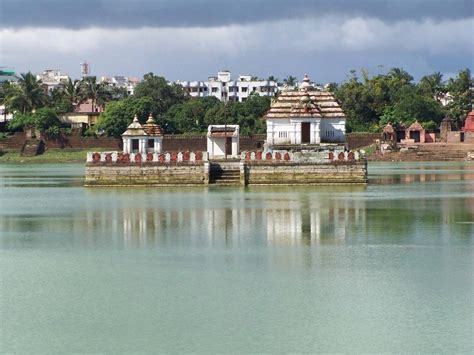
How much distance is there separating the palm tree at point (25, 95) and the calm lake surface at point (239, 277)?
163 feet

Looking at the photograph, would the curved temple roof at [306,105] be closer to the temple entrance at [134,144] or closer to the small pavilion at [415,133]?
the temple entrance at [134,144]

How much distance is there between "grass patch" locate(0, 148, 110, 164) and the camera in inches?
3167

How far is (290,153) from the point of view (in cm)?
4162

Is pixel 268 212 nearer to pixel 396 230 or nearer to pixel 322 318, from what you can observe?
pixel 396 230

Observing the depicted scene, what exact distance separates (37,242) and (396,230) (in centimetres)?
878

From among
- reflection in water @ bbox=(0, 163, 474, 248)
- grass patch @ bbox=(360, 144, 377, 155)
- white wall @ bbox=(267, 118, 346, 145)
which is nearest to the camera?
reflection in water @ bbox=(0, 163, 474, 248)

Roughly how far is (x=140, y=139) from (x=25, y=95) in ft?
117

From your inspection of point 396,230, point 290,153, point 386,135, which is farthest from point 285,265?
point 386,135

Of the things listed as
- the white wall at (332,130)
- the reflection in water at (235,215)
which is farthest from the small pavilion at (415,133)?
the reflection in water at (235,215)

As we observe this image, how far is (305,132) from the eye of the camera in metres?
46.3

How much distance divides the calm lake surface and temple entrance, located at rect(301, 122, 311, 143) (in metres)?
12.1

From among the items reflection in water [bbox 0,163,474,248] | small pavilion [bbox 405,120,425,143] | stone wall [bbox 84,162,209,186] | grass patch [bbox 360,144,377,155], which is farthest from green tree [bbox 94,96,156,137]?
stone wall [bbox 84,162,209,186]

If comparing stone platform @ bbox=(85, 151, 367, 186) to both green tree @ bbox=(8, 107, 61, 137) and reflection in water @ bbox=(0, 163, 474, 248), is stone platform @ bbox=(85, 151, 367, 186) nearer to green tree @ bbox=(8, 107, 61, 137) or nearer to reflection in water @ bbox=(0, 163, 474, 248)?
reflection in water @ bbox=(0, 163, 474, 248)

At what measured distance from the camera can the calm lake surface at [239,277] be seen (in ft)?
50.1
